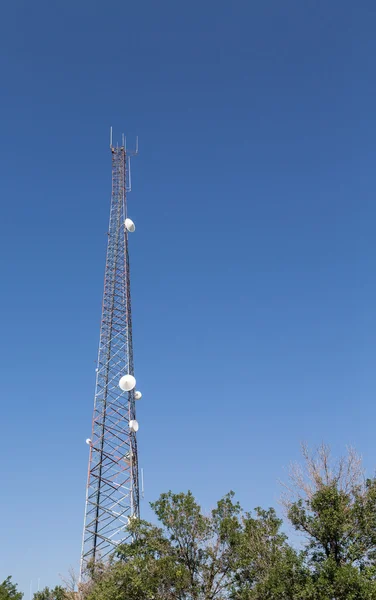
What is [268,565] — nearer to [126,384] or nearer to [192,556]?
[192,556]

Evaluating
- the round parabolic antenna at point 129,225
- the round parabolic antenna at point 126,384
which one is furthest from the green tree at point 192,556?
the round parabolic antenna at point 129,225

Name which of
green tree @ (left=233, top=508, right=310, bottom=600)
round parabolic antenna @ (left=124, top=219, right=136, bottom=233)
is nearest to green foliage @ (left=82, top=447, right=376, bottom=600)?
green tree @ (left=233, top=508, right=310, bottom=600)

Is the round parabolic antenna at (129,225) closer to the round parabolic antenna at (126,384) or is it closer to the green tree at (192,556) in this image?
the round parabolic antenna at (126,384)

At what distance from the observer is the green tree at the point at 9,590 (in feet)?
131

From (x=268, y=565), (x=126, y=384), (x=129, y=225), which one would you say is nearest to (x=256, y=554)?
(x=268, y=565)

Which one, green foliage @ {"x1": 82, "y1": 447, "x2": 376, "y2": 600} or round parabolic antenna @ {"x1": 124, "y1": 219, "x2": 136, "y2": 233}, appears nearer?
green foliage @ {"x1": 82, "y1": 447, "x2": 376, "y2": 600}

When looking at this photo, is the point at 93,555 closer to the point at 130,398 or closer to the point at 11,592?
the point at 130,398

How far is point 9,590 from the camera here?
4331 centimetres

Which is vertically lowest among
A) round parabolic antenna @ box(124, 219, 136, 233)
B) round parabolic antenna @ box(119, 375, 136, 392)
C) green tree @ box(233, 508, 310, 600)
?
green tree @ box(233, 508, 310, 600)

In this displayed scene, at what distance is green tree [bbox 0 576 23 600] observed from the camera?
131 feet

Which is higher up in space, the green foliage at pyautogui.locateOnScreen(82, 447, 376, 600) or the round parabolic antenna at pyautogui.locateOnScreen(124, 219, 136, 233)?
the round parabolic antenna at pyautogui.locateOnScreen(124, 219, 136, 233)

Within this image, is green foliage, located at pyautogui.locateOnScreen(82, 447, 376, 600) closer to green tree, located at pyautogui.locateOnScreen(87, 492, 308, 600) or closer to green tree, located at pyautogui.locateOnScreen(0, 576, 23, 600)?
green tree, located at pyautogui.locateOnScreen(87, 492, 308, 600)

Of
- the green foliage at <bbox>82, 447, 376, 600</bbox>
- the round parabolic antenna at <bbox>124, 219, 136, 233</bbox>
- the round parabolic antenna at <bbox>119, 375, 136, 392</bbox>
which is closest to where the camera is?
the green foliage at <bbox>82, 447, 376, 600</bbox>

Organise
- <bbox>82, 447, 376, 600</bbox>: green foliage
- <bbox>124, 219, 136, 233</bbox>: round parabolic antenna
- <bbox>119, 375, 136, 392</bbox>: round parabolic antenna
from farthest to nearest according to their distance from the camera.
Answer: <bbox>124, 219, 136, 233</bbox>: round parabolic antenna < <bbox>119, 375, 136, 392</bbox>: round parabolic antenna < <bbox>82, 447, 376, 600</bbox>: green foliage
